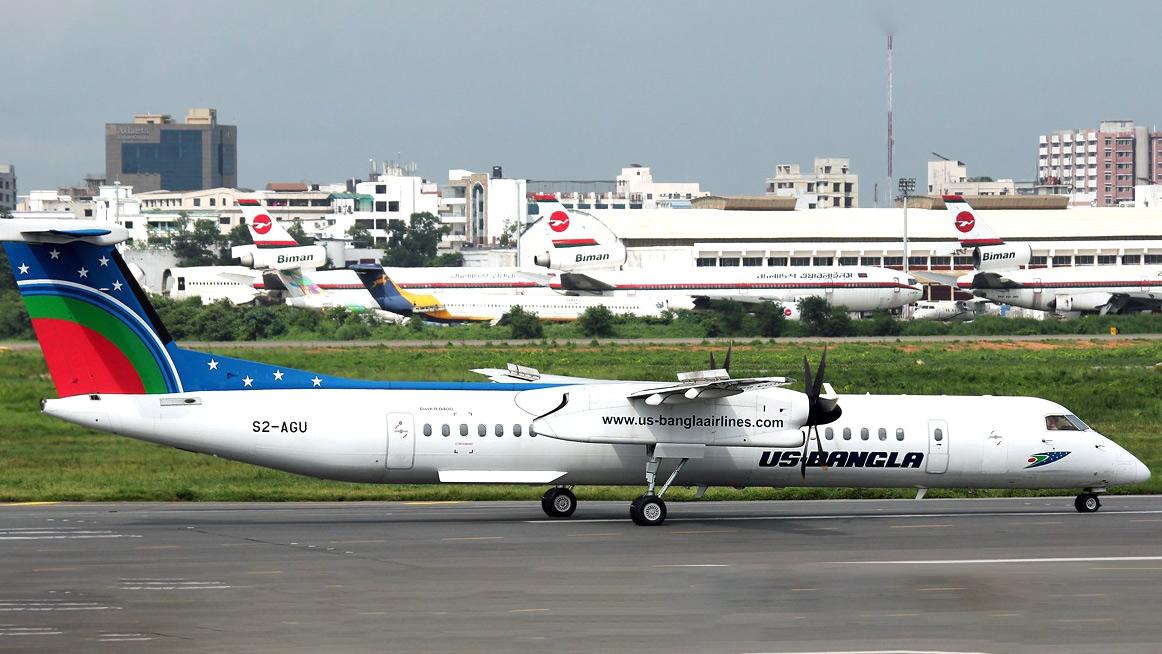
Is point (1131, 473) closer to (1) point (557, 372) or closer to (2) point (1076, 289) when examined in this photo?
(1) point (557, 372)

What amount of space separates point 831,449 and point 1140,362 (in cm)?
4264

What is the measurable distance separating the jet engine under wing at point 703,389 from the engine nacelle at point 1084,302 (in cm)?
7742

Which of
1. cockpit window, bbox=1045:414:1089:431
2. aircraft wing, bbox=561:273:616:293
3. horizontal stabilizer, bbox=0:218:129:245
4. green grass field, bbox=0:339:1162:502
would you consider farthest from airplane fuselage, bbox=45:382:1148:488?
aircraft wing, bbox=561:273:616:293

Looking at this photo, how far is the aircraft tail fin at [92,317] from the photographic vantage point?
24.6 m

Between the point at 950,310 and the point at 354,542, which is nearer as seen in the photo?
the point at 354,542

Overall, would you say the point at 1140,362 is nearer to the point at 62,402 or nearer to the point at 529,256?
the point at 62,402

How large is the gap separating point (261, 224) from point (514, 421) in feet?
309

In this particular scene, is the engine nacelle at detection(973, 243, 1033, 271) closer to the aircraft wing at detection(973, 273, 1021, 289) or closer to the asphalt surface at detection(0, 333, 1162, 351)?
the aircraft wing at detection(973, 273, 1021, 289)

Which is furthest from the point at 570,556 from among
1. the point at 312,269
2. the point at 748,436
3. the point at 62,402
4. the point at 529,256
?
the point at 529,256

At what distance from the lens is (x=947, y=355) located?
70.8m

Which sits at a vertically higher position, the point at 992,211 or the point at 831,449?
the point at 992,211

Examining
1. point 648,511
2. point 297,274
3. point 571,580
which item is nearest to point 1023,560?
point 648,511

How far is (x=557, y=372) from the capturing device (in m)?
61.3

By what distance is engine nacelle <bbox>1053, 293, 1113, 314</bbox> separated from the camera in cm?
9762
